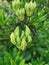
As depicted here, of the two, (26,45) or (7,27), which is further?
(7,27)

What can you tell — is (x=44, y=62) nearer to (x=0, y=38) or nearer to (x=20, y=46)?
(x=20, y=46)

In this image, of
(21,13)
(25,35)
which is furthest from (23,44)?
(21,13)

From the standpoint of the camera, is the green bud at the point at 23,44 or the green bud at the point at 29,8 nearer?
the green bud at the point at 23,44

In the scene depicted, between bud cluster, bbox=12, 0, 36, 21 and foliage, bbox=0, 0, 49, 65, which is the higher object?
bud cluster, bbox=12, 0, 36, 21

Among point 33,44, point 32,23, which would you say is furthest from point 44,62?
point 32,23

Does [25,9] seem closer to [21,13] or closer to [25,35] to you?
[21,13]

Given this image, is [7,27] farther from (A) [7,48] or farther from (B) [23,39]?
(B) [23,39]

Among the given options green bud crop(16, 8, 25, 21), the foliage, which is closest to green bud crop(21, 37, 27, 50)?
the foliage

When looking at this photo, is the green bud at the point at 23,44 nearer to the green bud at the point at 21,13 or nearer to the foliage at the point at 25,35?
the foliage at the point at 25,35

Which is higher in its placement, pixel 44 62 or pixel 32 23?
pixel 32 23

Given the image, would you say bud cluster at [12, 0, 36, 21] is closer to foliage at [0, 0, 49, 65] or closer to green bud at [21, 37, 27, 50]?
foliage at [0, 0, 49, 65]

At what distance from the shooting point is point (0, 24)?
4.33ft

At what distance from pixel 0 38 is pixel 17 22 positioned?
127 mm

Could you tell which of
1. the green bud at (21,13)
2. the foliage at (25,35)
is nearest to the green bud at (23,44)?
the foliage at (25,35)
